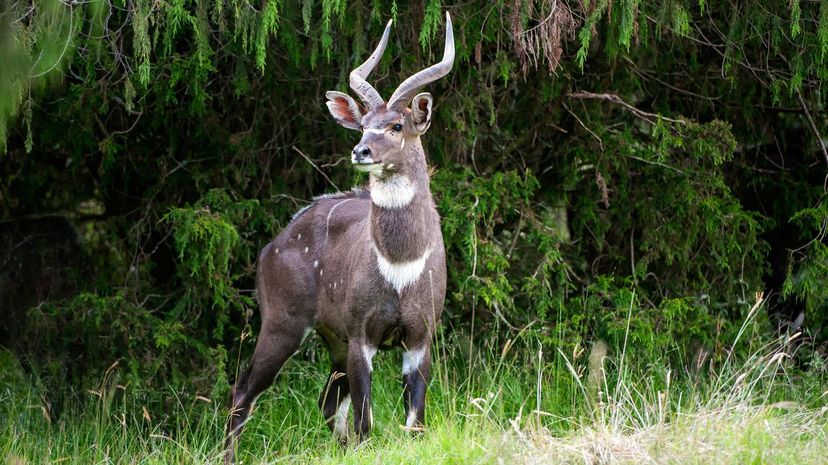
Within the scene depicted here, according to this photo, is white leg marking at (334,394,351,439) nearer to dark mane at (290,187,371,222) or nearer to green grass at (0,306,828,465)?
green grass at (0,306,828,465)

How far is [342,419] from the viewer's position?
6.36 m

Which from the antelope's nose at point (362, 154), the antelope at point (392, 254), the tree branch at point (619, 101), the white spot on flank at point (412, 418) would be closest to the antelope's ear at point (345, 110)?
the antelope at point (392, 254)

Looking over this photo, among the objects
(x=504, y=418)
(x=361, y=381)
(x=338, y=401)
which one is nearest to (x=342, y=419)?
(x=338, y=401)

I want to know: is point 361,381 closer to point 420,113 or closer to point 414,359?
point 414,359

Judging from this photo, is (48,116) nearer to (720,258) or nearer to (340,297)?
(340,297)

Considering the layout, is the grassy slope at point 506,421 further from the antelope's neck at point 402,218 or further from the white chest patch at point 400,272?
the antelope's neck at point 402,218

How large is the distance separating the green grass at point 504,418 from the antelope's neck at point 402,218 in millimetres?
639

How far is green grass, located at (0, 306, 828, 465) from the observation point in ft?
13.8

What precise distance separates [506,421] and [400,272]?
93 cm

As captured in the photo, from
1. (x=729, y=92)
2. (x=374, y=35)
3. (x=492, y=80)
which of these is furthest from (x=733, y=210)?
(x=374, y=35)

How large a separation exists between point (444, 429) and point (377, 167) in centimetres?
133

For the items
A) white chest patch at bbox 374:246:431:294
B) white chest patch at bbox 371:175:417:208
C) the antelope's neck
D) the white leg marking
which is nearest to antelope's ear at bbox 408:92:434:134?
the antelope's neck

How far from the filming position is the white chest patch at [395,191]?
18.6 ft

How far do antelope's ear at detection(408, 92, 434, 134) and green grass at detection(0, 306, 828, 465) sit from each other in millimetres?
1228
